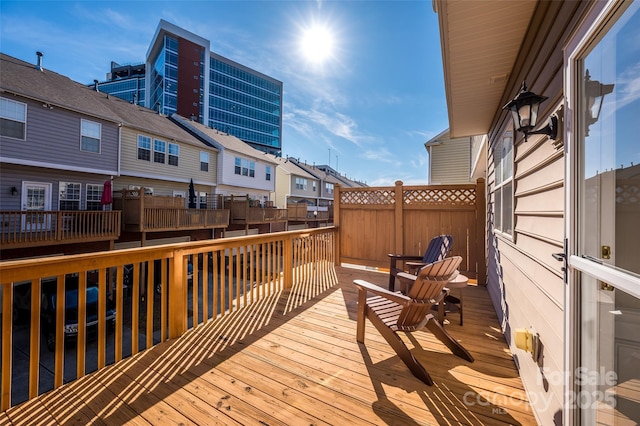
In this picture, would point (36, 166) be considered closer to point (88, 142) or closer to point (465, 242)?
point (88, 142)

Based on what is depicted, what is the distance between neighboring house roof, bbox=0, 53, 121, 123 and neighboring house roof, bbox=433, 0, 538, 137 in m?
12.3

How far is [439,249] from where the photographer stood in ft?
12.4

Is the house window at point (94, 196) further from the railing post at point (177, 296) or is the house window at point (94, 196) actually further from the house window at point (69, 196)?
the railing post at point (177, 296)

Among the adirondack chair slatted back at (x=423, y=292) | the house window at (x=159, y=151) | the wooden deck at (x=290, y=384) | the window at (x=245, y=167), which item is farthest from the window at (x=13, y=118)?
the adirondack chair slatted back at (x=423, y=292)

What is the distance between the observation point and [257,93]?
3884 centimetres

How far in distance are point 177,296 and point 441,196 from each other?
467 cm

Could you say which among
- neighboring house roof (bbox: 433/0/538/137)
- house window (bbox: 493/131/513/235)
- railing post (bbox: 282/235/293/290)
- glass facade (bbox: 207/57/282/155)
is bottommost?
railing post (bbox: 282/235/293/290)

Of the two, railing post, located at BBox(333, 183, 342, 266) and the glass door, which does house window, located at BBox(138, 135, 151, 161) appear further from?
the glass door

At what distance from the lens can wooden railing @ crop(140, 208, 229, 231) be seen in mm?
10164

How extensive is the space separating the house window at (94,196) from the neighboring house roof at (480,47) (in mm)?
12979

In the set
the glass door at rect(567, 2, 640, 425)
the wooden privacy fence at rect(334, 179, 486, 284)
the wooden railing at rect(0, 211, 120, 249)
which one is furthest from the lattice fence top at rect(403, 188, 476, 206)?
the wooden railing at rect(0, 211, 120, 249)

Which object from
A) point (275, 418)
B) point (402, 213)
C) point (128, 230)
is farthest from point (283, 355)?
point (128, 230)

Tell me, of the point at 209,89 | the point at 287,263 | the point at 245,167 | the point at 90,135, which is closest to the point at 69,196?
the point at 90,135

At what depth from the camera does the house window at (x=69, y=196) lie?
9.73m
